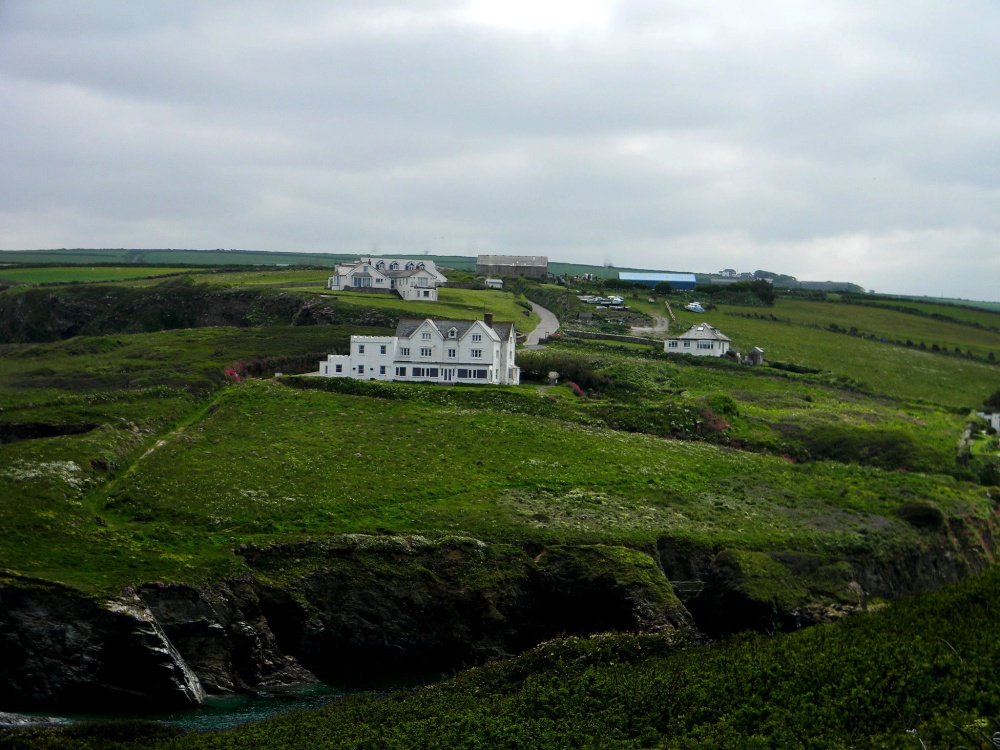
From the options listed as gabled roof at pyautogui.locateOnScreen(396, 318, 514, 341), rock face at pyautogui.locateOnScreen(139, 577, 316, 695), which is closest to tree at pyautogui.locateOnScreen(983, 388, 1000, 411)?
gabled roof at pyautogui.locateOnScreen(396, 318, 514, 341)

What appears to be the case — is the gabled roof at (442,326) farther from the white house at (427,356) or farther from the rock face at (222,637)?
the rock face at (222,637)

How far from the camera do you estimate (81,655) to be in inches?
1969

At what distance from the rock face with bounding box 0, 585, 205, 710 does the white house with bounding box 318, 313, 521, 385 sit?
138 ft

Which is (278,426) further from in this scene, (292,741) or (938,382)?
(938,382)

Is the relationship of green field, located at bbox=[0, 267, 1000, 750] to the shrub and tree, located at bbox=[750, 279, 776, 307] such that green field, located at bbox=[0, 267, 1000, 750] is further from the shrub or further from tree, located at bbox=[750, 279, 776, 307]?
tree, located at bbox=[750, 279, 776, 307]

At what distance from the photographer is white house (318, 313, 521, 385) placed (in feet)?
303

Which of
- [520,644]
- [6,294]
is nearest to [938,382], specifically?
[520,644]

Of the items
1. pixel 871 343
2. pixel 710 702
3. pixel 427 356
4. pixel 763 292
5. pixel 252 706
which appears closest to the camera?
pixel 710 702

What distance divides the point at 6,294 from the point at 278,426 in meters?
78.4

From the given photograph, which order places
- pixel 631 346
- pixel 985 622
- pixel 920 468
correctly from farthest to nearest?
pixel 631 346
pixel 920 468
pixel 985 622

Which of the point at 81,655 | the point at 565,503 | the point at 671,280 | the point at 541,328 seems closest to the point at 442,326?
the point at 565,503

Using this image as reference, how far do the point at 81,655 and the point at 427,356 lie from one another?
46.5m

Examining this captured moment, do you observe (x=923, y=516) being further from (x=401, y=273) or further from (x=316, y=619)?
(x=401, y=273)

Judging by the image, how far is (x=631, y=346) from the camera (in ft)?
→ 384
